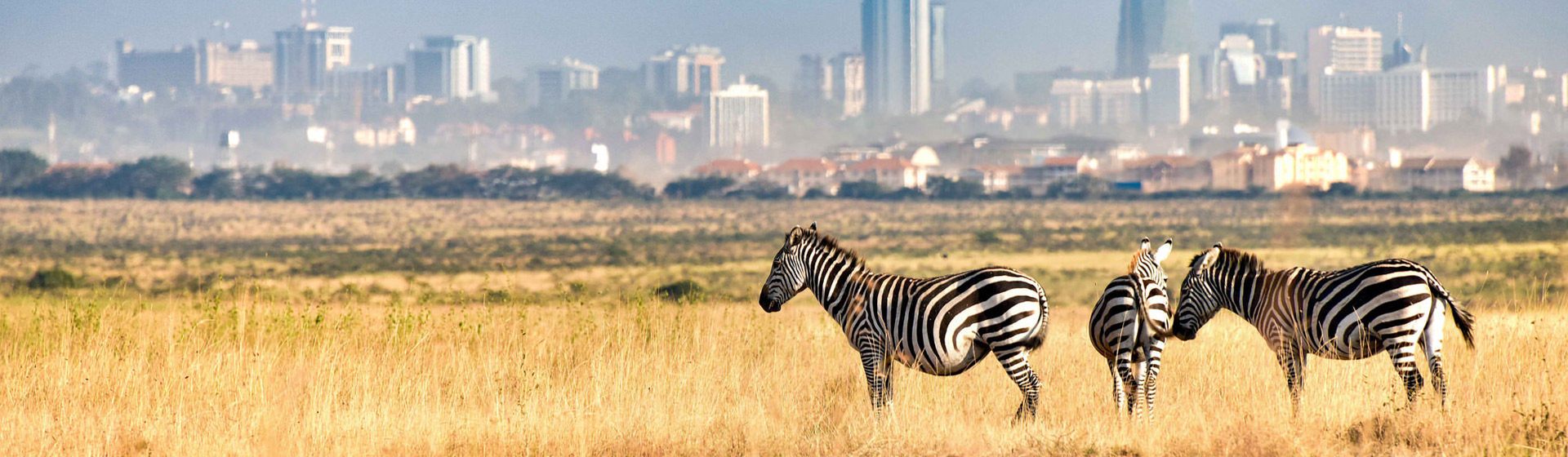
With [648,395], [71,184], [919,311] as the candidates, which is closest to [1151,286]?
[919,311]

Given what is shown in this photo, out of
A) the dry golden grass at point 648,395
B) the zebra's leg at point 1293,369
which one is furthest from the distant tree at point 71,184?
the zebra's leg at point 1293,369

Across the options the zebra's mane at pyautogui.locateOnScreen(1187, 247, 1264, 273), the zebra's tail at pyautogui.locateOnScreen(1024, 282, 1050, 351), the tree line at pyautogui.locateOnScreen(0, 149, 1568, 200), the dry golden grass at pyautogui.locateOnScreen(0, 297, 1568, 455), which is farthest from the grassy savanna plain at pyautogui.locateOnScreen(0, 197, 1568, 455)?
the tree line at pyautogui.locateOnScreen(0, 149, 1568, 200)

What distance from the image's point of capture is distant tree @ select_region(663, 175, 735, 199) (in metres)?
125

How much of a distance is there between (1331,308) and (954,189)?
112 metres

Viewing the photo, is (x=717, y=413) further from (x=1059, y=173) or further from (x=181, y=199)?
(x=1059, y=173)

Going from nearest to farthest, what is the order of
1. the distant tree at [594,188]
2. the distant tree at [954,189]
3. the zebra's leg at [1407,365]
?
the zebra's leg at [1407,365] → the distant tree at [954,189] → the distant tree at [594,188]

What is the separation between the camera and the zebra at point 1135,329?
8.52 metres

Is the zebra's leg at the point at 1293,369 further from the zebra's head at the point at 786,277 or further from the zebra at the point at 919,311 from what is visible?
the zebra's head at the point at 786,277

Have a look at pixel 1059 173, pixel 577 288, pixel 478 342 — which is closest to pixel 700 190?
pixel 1059 173

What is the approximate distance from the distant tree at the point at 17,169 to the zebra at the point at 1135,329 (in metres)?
131

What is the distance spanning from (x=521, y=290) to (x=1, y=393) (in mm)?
24378

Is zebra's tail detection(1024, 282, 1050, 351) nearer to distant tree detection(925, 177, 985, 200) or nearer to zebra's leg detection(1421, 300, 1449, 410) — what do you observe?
zebra's leg detection(1421, 300, 1449, 410)

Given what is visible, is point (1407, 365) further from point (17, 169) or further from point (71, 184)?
point (17, 169)

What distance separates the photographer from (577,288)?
37656 millimetres
